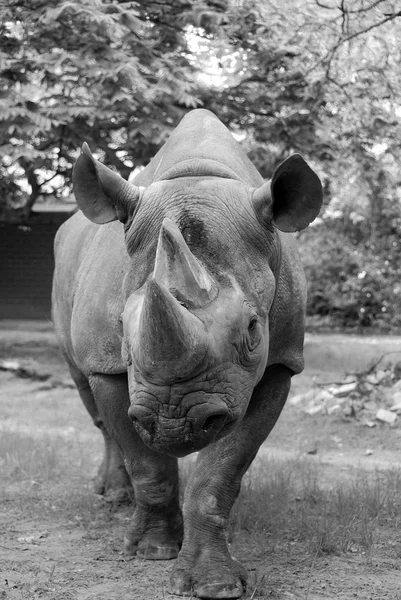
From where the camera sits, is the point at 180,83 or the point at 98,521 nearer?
the point at 98,521

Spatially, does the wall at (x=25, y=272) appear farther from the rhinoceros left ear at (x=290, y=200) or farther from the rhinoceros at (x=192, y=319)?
the rhinoceros left ear at (x=290, y=200)

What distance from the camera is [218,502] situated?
13.5 feet

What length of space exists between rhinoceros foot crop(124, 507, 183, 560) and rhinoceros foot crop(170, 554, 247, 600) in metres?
0.49

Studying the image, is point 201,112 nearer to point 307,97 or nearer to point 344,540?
point 344,540

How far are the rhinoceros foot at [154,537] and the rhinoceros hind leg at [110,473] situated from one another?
1111 mm

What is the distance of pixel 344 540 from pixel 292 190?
1951 mm

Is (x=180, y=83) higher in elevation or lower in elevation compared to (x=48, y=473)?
higher

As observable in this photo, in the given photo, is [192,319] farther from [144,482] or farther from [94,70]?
[94,70]

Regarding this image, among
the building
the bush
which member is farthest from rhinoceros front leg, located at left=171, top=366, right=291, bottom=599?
the building

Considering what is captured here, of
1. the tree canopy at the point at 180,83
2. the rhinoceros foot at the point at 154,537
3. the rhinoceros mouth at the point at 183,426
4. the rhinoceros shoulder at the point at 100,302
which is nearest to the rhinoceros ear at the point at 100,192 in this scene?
the rhinoceros shoulder at the point at 100,302

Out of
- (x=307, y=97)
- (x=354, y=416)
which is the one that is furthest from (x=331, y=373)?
(x=307, y=97)

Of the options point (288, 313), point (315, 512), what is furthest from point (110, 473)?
point (288, 313)

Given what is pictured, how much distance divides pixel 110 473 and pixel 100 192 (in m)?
2.49

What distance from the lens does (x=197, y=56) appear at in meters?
9.80
